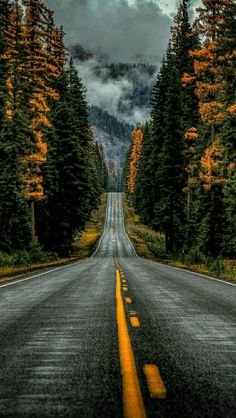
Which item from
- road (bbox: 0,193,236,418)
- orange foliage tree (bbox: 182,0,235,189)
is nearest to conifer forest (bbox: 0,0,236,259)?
orange foliage tree (bbox: 182,0,235,189)

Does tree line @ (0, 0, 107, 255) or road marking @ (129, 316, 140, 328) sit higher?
tree line @ (0, 0, 107, 255)

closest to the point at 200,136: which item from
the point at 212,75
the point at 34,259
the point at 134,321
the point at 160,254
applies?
the point at 212,75

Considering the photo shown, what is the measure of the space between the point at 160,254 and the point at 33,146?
18.7 meters

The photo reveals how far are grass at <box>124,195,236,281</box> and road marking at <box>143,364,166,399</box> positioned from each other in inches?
600

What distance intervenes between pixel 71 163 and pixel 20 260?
21.0 m

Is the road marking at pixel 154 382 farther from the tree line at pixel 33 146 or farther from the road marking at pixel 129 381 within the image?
the tree line at pixel 33 146

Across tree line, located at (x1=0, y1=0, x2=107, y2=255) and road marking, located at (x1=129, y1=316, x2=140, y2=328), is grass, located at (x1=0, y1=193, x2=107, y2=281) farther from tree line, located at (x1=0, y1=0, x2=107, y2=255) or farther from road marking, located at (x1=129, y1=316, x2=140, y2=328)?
road marking, located at (x1=129, y1=316, x2=140, y2=328)

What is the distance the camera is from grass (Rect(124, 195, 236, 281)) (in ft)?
74.6

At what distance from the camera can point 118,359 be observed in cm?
484

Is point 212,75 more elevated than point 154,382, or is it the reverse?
point 212,75

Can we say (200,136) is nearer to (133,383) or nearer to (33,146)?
(33,146)

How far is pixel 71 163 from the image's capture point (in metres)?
45.2

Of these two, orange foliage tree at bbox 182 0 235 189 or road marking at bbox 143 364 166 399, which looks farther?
orange foliage tree at bbox 182 0 235 189

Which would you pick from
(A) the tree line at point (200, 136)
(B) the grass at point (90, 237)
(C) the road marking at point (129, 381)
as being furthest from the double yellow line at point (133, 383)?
(B) the grass at point (90, 237)
